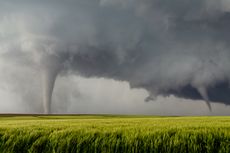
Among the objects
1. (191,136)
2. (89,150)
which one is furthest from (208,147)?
(89,150)

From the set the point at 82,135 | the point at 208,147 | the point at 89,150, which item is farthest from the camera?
the point at 82,135

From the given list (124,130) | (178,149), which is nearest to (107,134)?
(124,130)

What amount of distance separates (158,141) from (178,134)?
1041 mm

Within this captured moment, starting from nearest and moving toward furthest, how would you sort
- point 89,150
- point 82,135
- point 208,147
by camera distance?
1. point 208,147
2. point 89,150
3. point 82,135

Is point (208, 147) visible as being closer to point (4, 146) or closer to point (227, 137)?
point (227, 137)

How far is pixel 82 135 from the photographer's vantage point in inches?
506

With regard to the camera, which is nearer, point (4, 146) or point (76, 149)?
point (76, 149)

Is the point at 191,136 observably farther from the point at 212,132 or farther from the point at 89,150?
the point at 89,150

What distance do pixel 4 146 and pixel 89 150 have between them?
12.2 feet

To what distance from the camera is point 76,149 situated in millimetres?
12156

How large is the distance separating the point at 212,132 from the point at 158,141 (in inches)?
91.4

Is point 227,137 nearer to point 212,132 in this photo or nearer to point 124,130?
point 212,132

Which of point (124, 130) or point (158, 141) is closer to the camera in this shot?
point (158, 141)

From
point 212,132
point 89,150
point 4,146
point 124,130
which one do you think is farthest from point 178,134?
point 4,146
